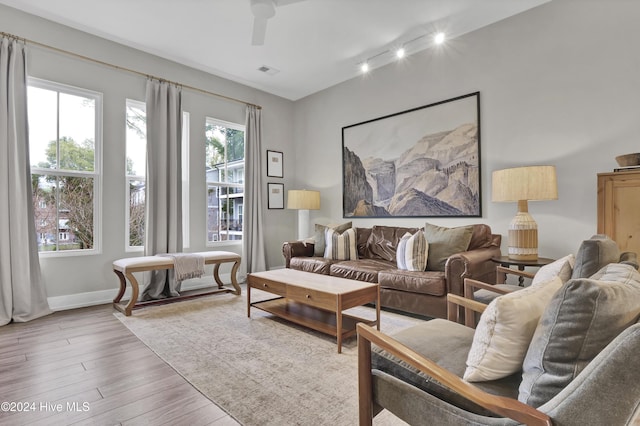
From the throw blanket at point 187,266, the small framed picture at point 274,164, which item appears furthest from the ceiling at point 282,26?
the throw blanket at point 187,266

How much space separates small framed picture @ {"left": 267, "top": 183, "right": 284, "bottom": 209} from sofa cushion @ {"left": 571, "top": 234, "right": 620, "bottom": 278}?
4.54 metres

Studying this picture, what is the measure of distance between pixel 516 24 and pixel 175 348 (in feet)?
14.7

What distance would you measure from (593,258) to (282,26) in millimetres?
3519

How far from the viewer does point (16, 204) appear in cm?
324

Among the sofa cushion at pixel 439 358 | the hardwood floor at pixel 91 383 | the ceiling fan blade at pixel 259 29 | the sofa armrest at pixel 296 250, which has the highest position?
the ceiling fan blade at pixel 259 29

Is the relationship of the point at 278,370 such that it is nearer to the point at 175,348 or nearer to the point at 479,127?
the point at 175,348

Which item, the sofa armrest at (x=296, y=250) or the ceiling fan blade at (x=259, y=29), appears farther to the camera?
the sofa armrest at (x=296, y=250)

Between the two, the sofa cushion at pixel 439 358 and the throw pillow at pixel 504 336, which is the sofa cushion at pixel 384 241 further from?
the throw pillow at pixel 504 336

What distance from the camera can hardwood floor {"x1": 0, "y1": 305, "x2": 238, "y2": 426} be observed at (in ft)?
5.60

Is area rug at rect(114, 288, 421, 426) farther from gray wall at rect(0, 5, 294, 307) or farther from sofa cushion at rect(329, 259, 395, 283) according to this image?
gray wall at rect(0, 5, 294, 307)

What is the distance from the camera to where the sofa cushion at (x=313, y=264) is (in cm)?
400

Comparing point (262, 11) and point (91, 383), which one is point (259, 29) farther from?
point (91, 383)

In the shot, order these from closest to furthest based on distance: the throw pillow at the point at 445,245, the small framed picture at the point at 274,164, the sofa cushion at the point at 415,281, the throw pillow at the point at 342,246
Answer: the sofa cushion at the point at 415,281 < the throw pillow at the point at 445,245 < the throw pillow at the point at 342,246 < the small framed picture at the point at 274,164

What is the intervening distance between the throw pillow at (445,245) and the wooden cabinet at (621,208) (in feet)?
3.47
